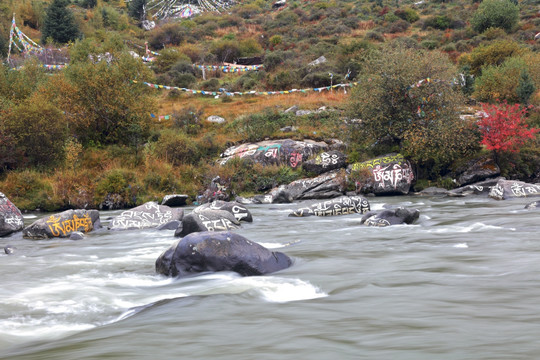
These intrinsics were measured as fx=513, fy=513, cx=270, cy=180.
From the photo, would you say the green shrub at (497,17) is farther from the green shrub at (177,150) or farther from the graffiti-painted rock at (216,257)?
the graffiti-painted rock at (216,257)

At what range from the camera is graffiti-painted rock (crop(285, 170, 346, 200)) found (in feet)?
77.4

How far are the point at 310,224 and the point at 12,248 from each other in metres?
7.77

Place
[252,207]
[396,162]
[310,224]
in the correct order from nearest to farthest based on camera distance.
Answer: [310,224]
[252,207]
[396,162]

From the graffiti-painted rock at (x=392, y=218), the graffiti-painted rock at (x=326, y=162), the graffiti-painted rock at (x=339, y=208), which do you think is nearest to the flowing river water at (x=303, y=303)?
the graffiti-painted rock at (x=392, y=218)

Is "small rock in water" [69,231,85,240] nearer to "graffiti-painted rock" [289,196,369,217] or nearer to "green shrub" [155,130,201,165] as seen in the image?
"graffiti-painted rock" [289,196,369,217]

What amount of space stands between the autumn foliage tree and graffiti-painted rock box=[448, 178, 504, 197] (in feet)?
5.60

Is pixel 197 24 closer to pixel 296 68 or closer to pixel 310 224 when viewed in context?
pixel 296 68

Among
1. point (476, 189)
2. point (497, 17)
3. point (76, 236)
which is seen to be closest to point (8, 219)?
point (76, 236)

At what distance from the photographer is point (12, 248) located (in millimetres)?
12047

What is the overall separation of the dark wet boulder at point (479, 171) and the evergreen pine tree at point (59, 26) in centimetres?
5387

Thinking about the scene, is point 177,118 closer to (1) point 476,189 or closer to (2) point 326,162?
(2) point 326,162

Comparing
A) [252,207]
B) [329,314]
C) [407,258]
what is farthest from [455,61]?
[329,314]

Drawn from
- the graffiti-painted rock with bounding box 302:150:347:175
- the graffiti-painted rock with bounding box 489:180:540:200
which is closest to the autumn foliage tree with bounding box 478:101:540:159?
the graffiti-painted rock with bounding box 489:180:540:200

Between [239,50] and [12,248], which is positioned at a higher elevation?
[239,50]
